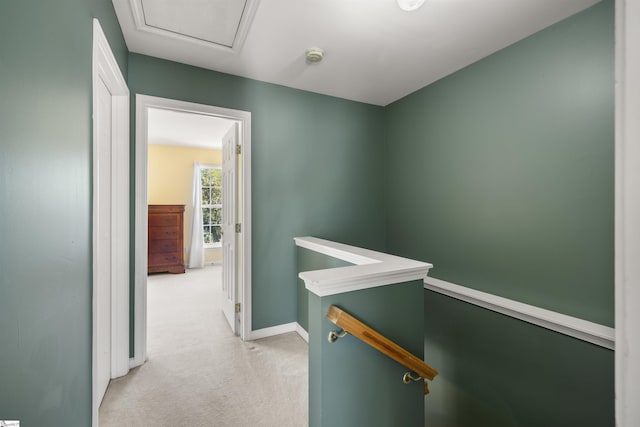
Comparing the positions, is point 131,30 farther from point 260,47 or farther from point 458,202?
point 458,202

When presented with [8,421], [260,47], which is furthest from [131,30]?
[8,421]

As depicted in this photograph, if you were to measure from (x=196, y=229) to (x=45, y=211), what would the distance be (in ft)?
17.4

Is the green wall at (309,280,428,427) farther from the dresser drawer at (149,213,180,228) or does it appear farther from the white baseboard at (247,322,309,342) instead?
the dresser drawer at (149,213,180,228)

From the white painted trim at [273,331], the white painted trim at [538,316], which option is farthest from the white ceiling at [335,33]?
the white painted trim at [273,331]

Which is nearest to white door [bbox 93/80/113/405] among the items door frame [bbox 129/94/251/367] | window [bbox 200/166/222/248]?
door frame [bbox 129/94/251/367]

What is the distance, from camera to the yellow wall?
564 centimetres

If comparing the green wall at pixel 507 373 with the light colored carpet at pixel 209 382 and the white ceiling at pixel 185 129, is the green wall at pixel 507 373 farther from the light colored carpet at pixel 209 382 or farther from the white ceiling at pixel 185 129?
the white ceiling at pixel 185 129

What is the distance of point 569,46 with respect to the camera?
1799 mm

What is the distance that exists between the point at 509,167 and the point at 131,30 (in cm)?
297

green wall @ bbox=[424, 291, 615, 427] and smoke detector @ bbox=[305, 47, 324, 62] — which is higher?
smoke detector @ bbox=[305, 47, 324, 62]

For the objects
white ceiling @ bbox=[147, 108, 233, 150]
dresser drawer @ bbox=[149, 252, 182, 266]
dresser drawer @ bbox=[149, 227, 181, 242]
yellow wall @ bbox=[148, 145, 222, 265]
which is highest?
white ceiling @ bbox=[147, 108, 233, 150]

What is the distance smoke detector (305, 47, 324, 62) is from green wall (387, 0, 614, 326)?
1273 millimetres

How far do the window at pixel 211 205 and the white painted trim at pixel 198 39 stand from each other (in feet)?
14.4

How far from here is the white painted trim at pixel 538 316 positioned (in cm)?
159
